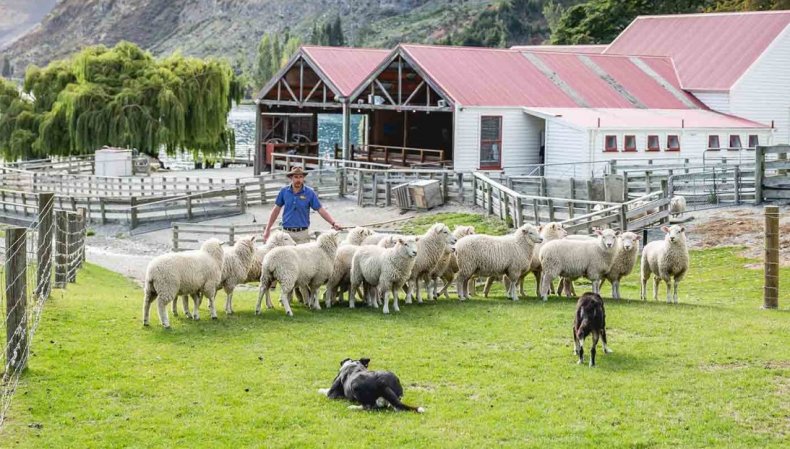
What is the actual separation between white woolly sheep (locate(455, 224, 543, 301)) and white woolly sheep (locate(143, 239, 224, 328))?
438 cm

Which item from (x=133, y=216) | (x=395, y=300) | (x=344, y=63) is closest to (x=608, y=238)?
(x=395, y=300)

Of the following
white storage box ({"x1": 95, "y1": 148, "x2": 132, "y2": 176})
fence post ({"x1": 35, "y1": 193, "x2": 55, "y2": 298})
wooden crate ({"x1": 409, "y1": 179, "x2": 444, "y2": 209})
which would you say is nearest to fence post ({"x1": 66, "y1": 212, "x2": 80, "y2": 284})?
fence post ({"x1": 35, "y1": 193, "x2": 55, "y2": 298})

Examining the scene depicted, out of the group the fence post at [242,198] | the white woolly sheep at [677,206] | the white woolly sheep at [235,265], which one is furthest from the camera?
the fence post at [242,198]

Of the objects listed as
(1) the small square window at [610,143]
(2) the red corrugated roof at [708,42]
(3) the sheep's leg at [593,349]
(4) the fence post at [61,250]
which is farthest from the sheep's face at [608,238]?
(2) the red corrugated roof at [708,42]

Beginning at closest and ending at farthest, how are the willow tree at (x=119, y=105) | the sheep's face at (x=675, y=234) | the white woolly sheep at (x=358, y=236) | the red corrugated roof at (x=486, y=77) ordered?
1. the sheep's face at (x=675, y=234)
2. the white woolly sheep at (x=358, y=236)
3. the red corrugated roof at (x=486, y=77)
4. the willow tree at (x=119, y=105)

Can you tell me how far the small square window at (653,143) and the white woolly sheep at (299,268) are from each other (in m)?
27.6

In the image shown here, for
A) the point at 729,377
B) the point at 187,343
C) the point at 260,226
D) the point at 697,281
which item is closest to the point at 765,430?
the point at 729,377

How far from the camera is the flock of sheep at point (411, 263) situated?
1798cm

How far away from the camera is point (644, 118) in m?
45.2

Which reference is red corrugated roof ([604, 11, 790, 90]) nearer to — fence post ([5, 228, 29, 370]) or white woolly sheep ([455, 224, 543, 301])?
white woolly sheep ([455, 224, 543, 301])

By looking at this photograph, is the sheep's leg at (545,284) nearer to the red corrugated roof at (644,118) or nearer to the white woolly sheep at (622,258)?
the white woolly sheep at (622,258)

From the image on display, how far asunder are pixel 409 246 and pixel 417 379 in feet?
15.4

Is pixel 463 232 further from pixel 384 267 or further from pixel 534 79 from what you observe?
pixel 534 79

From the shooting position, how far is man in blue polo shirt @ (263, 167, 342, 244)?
19594 millimetres
